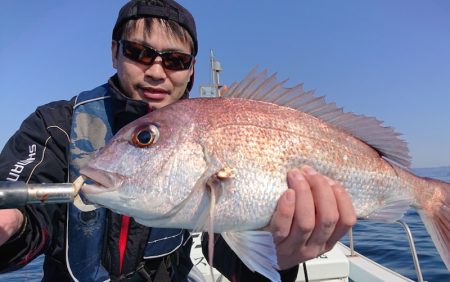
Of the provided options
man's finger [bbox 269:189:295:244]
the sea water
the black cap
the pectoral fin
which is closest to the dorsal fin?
man's finger [bbox 269:189:295:244]

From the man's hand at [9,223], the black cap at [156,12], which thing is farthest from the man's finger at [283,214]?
the black cap at [156,12]

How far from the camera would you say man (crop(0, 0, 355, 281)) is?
6.69 feet

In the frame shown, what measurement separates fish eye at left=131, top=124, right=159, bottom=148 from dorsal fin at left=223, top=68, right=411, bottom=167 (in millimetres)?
517

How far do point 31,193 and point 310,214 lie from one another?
4.65ft

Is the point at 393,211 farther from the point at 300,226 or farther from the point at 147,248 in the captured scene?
the point at 147,248

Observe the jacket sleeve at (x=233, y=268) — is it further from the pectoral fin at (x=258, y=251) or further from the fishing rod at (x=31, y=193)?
the fishing rod at (x=31, y=193)

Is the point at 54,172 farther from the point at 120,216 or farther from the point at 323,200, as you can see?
the point at 323,200

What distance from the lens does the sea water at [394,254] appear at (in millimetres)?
7113

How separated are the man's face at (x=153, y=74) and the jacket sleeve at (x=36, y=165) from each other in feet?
1.77

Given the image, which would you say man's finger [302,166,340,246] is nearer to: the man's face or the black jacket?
the black jacket

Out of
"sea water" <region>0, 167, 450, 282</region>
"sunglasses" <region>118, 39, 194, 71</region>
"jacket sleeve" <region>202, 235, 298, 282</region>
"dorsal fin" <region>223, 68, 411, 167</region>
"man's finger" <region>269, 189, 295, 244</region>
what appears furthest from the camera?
"sea water" <region>0, 167, 450, 282</region>

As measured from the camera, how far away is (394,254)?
8203mm

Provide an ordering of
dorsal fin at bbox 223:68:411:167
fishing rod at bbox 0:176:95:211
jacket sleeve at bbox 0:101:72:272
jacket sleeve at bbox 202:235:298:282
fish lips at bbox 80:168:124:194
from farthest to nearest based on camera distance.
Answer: jacket sleeve at bbox 202:235:298:282 < dorsal fin at bbox 223:68:411:167 < jacket sleeve at bbox 0:101:72:272 < fish lips at bbox 80:168:124:194 < fishing rod at bbox 0:176:95:211

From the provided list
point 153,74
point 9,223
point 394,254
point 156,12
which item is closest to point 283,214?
point 9,223
